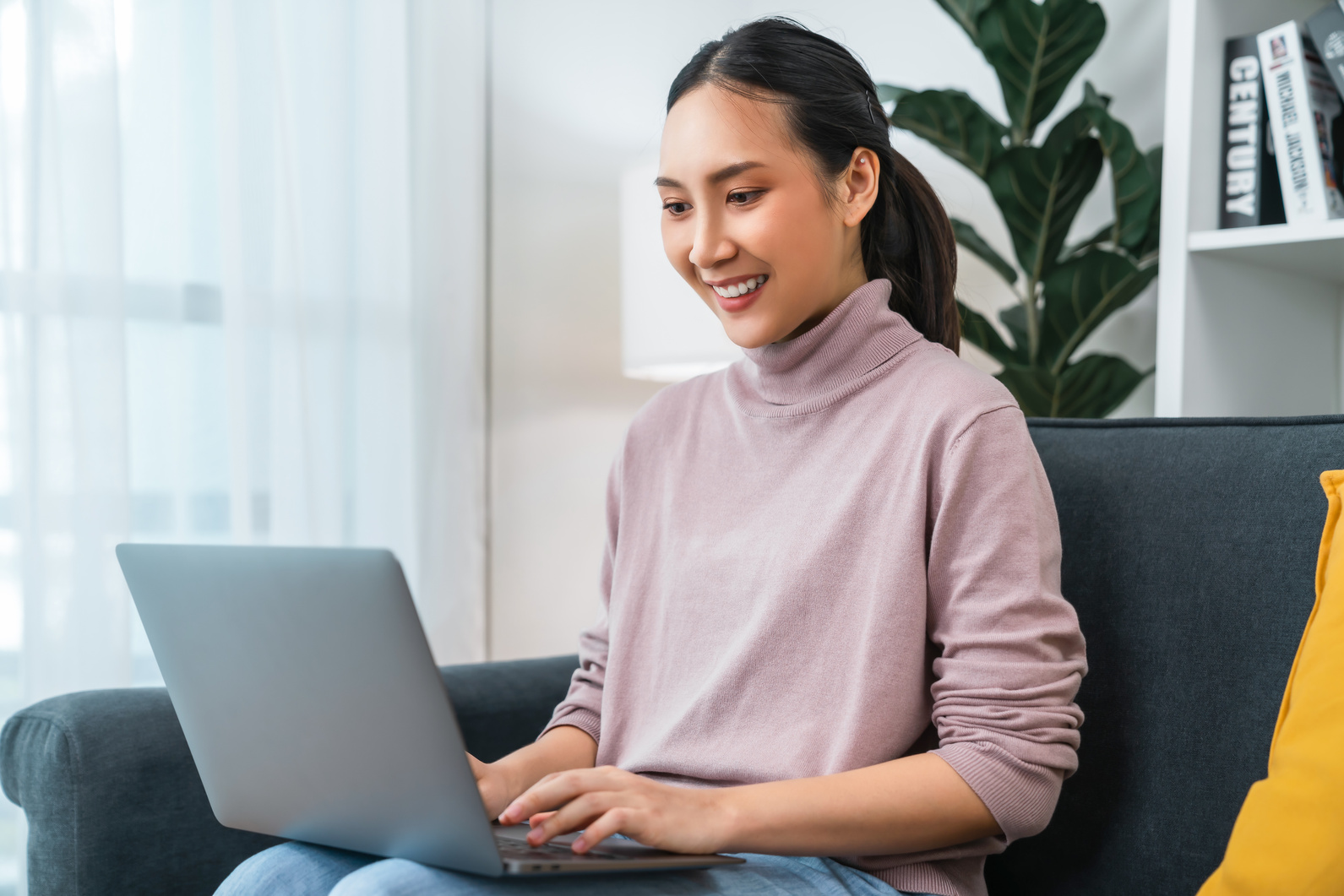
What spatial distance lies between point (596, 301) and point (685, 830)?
1.44m

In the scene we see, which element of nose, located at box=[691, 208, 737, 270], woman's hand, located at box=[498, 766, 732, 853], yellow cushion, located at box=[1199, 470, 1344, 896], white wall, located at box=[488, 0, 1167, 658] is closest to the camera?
yellow cushion, located at box=[1199, 470, 1344, 896]

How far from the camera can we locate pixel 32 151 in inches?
48.4

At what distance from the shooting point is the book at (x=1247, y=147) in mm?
1278

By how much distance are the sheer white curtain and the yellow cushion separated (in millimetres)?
1211

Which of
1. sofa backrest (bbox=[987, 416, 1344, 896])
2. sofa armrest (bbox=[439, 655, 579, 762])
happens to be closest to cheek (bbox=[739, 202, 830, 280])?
sofa backrest (bbox=[987, 416, 1344, 896])

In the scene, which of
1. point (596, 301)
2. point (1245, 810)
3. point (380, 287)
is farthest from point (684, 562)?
point (596, 301)

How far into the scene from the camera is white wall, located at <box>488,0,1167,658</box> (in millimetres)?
1896

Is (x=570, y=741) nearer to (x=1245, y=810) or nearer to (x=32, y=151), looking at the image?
(x=1245, y=810)

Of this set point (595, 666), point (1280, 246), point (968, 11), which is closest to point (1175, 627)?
point (595, 666)

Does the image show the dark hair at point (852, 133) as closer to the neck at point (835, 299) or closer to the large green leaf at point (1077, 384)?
the neck at point (835, 299)

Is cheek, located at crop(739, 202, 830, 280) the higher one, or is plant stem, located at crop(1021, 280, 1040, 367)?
cheek, located at crop(739, 202, 830, 280)

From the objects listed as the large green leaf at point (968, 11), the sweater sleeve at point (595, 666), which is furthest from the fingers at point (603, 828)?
the large green leaf at point (968, 11)

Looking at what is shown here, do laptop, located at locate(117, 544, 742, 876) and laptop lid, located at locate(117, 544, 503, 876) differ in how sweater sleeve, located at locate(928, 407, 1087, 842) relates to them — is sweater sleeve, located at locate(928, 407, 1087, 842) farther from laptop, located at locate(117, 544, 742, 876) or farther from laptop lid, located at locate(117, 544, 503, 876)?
laptop lid, located at locate(117, 544, 503, 876)

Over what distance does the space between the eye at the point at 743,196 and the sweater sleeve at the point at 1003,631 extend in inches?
10.6
